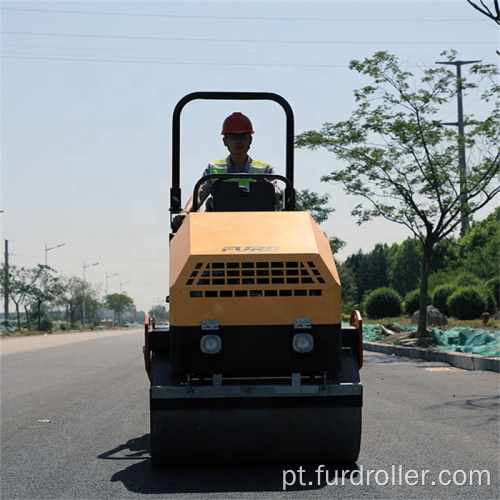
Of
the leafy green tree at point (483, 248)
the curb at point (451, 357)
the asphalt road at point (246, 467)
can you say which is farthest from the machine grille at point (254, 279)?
the leafy green tree at point (483, 248)

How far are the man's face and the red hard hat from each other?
3 centimetres

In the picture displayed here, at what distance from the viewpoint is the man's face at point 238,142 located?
6688 millimetres

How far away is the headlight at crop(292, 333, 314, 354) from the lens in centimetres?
512

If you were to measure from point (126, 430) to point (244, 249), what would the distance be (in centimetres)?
312

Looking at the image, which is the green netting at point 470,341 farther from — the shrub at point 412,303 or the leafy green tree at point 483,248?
the leafy green tree at point 483,248

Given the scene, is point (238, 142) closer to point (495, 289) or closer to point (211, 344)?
point (211, 344)

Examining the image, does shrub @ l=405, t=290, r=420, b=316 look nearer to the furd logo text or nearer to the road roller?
the road roller

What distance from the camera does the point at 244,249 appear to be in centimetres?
517

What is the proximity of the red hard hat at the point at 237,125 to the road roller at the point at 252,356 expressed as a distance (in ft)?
4.56

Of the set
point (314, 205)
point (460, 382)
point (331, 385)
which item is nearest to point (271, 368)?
point (331, 385)

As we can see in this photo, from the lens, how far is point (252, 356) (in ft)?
16.7

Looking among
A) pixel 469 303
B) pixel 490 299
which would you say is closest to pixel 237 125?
pixel 469 303

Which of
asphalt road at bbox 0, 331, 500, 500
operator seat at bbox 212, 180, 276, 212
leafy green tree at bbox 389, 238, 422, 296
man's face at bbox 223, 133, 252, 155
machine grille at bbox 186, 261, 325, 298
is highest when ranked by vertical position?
leafy green tree at bbox 389, 238, 422, 296

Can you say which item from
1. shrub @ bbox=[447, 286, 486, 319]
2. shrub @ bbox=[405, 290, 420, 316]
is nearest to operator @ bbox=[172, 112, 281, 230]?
shrub @ bbox=[447, 286, 486, 319]
